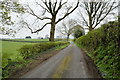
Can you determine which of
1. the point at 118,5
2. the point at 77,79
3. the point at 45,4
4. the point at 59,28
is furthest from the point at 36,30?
the point at 59,28

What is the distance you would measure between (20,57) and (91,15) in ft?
53.9

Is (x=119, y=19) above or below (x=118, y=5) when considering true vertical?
below

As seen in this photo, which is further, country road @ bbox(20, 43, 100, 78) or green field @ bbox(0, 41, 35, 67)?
green field @ bbox(0, 41, 35, 67)

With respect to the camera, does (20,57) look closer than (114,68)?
No

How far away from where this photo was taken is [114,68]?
3.25 meters

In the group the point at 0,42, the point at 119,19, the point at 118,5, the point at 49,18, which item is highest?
the point at 118,5

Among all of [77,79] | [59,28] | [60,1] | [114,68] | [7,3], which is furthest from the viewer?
[59,28]

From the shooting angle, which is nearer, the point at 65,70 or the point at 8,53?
the point at 65,70

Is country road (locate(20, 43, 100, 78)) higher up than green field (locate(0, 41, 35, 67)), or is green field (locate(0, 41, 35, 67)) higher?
green field (locate(0, 41, 35, 67))

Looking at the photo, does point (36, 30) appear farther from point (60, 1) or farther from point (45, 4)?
point (60, 1)

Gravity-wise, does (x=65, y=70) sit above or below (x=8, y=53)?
below

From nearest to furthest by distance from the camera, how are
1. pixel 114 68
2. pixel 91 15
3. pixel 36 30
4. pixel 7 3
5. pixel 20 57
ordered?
1. pixel 114 68
2. pixel 7 3
3. pixel 20 57
4. pixel 36 30
5. pixel 91 15

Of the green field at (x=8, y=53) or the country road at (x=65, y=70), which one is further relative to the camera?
the green field at (x=8, y=53)

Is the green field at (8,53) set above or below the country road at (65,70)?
above
